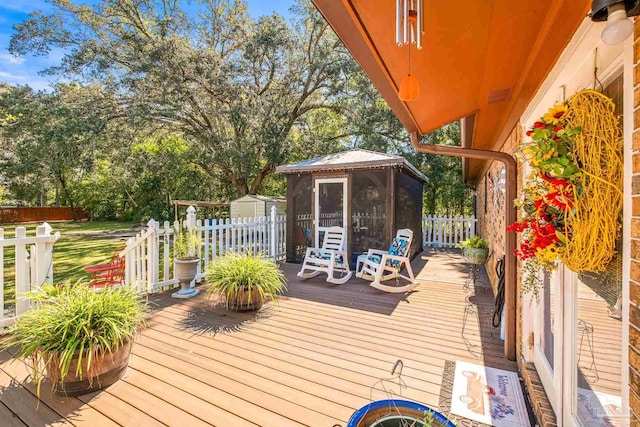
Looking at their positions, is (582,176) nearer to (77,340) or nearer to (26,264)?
(77,340)

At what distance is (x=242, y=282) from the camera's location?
375 cm

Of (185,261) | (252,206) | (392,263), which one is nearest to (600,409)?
(392,263)

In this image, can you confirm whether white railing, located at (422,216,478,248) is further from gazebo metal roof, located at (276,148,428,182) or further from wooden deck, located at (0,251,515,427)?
wooden deck, located at (0,251,515,427)

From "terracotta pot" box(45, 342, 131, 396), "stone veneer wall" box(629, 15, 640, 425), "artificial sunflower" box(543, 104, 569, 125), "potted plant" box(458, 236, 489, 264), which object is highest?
"artificial sunflower" box(543, 104, 569, 125)

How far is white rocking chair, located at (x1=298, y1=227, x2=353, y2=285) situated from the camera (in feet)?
17.7

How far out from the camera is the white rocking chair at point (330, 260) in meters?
5.38

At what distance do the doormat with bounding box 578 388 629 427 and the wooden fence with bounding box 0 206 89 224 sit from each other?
100 ft

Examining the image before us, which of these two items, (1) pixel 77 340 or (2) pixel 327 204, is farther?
(2) pixel 327 204

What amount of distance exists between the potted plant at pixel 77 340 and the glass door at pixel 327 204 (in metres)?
4.68

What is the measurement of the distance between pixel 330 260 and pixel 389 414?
13.6 ft

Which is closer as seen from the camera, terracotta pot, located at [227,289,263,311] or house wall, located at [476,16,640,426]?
house wall, located at [476,16,640,426]

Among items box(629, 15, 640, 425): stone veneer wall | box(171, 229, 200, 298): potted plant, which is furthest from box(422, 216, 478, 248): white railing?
box(629, 15, 640, 425): stone veneer wall

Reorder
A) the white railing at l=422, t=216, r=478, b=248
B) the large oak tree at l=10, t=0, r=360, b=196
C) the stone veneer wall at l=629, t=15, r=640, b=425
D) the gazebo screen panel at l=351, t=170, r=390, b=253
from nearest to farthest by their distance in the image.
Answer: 1. the stone veneer wall at l=629, t=15, r=640, b=425
2. the gazebo screen panel at l=351, t=170, r=390, b=253
3. the large oak tree at l=10, t=0, r=360, b=196
4. the white railing at l=422, t=216, r=478, b=248

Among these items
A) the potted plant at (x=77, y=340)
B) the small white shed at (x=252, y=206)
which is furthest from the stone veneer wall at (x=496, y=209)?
the small white shed at (x=252, y=206)
